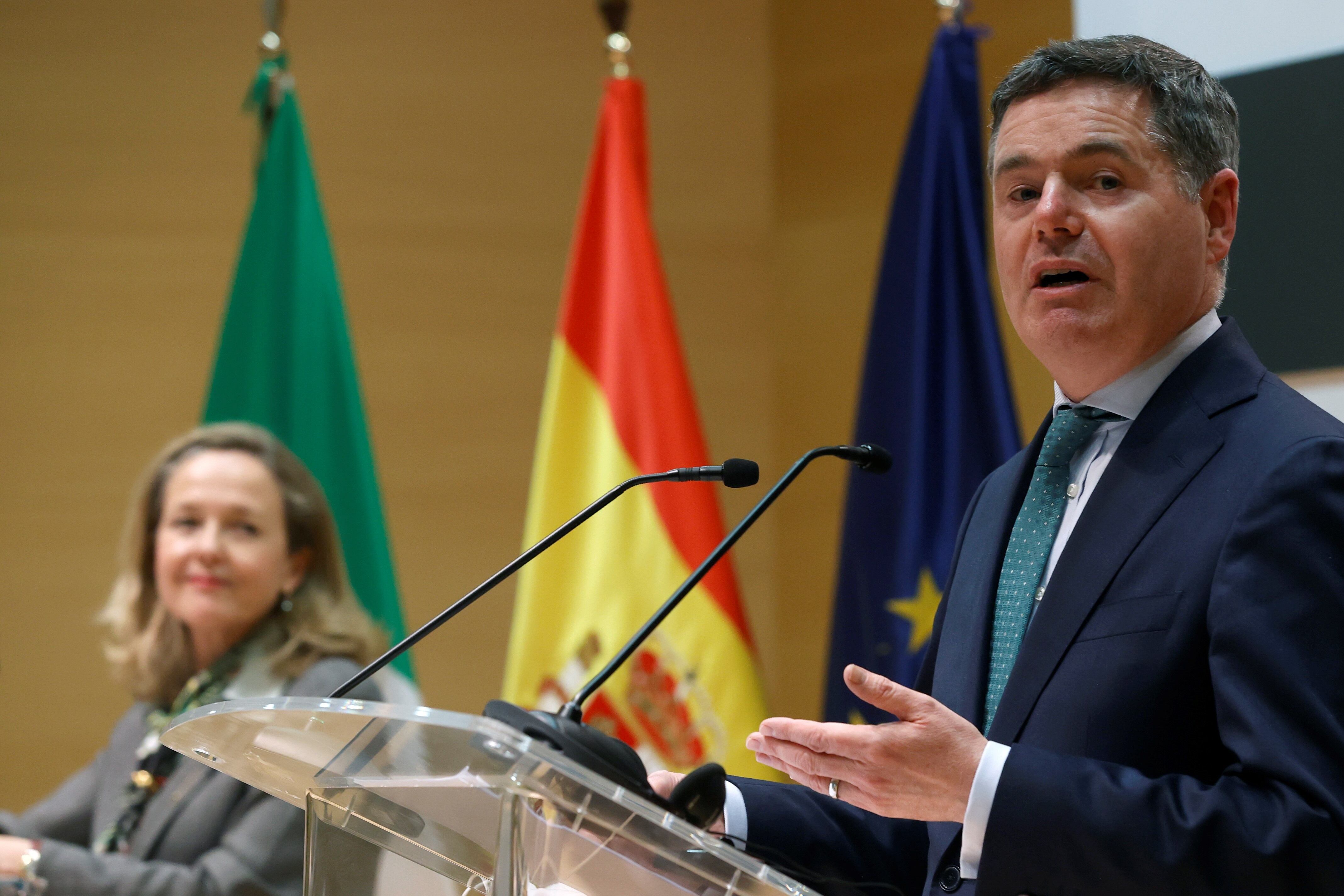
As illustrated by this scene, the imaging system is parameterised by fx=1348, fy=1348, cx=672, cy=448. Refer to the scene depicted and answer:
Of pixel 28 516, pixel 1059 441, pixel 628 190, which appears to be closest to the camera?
pixel 1059 441

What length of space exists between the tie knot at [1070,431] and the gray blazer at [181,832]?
5.41 feet

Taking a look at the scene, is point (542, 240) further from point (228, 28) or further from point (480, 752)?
point (480, 752)

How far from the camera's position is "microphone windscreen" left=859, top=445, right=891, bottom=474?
1.43 meters

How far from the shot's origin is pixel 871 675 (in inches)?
42.9

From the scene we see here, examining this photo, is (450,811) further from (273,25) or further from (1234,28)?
(273,25)

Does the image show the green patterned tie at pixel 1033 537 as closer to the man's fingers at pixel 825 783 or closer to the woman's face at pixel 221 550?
the man's fingers at pixel 825 783

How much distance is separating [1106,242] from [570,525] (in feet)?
2.21

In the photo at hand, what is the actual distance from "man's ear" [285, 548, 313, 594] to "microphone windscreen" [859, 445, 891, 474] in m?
2.10

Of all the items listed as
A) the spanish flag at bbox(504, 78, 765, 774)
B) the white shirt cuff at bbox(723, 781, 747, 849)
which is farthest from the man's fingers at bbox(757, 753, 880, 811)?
the spanish flag at bbox(504, 78, 765, 774)

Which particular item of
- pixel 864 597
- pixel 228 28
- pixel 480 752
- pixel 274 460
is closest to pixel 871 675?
pixel 480 752

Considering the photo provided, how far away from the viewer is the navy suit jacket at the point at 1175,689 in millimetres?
1136

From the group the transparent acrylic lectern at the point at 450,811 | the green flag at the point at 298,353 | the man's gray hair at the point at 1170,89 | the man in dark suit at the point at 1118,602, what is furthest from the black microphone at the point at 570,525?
the green flag at the point at 298,353

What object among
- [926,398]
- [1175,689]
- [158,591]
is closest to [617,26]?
[926,398]

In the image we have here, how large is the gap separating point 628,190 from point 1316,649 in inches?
103
